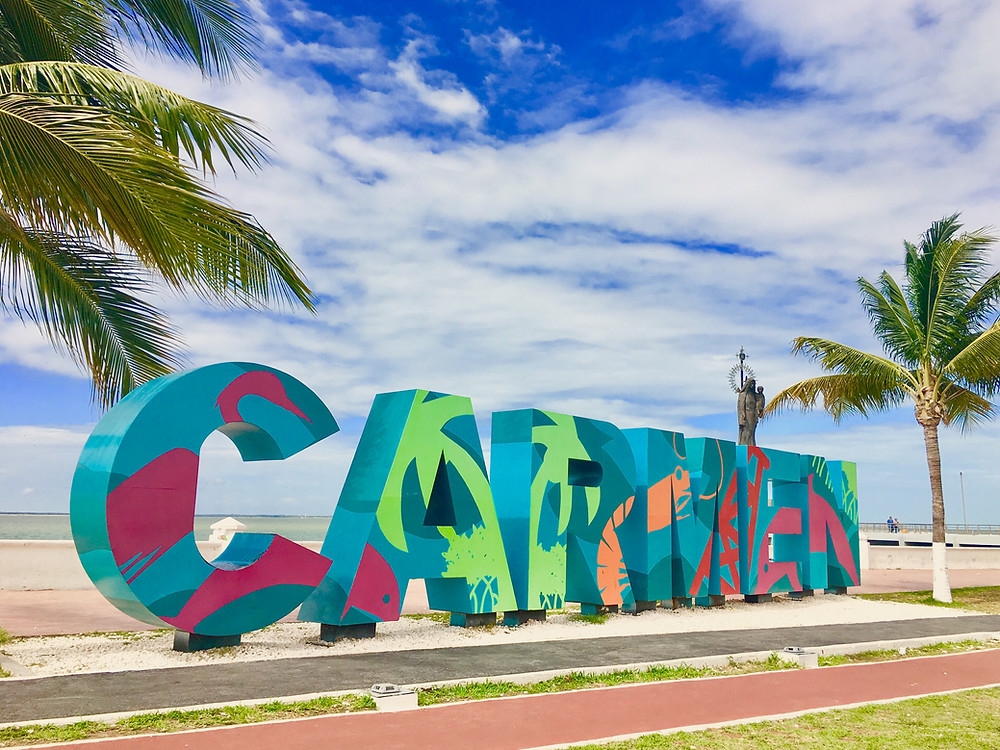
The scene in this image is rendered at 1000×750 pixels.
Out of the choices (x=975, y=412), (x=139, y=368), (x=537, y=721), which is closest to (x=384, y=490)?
(x=139, y=368)

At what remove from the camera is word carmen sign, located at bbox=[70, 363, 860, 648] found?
1002 centimetres

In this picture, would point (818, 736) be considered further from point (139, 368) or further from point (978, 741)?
point (139, 368)

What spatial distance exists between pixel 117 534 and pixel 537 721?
16.6ft

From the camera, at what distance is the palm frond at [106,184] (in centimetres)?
730

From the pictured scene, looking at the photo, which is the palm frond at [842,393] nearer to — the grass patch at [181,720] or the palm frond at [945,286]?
the palm frond at [945,286]

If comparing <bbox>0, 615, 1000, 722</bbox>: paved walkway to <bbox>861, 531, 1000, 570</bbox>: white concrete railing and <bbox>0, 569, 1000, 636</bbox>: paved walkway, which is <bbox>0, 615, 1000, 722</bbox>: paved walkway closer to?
<bbox>0, 569, 1000, 636</bbox>: paved walkway

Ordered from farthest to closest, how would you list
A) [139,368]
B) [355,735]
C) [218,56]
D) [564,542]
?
[564,542] < [218,56] < [139,368] < [355,735]

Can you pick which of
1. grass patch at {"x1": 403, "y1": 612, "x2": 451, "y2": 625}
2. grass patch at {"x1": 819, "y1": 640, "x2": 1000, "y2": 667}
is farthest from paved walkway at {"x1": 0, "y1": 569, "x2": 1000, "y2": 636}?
grass patch at {"x1": 819, "y1": 640, "x2": 1000, "y2": 667}

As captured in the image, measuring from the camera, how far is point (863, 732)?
7.95m

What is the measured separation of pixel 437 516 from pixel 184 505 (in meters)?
4.60

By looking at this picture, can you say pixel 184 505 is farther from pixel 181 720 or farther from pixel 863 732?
pixel 863 732

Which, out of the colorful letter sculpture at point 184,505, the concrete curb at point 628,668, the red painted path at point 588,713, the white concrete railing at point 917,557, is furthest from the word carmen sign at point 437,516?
the white concrete railing at point 917,557

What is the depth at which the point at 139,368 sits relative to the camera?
11.8m

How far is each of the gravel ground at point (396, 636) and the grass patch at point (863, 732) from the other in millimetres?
5176
